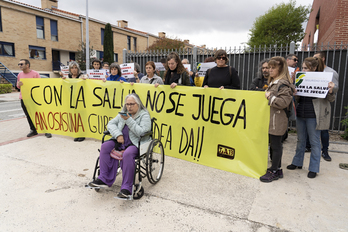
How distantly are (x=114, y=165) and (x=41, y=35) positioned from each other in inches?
1080

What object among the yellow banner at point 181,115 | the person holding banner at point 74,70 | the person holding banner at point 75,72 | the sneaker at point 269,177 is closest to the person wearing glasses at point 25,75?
the yellow banner at point 181,115

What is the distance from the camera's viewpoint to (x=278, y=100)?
10.4 feet

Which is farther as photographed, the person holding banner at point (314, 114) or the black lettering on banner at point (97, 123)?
the black lettering on banner at point (97, 123)

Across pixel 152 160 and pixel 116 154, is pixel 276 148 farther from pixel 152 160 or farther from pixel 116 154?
pixel 116 154

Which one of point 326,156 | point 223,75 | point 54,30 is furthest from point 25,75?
point 54,30

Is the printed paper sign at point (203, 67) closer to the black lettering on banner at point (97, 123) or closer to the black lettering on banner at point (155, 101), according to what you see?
the black lettering on banner at point (155, 101)

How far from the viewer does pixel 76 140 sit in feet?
17.4

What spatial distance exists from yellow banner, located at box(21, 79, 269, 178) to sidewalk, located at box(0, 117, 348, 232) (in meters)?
0.30

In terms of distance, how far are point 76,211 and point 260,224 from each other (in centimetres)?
206

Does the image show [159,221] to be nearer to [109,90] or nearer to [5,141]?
[109,90]

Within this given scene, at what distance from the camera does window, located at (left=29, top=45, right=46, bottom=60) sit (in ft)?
77.9

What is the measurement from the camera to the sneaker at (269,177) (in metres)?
3.37

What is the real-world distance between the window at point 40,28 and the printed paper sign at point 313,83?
91.3 feet

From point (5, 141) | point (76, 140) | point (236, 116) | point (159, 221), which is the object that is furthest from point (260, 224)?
point (5, 141)
